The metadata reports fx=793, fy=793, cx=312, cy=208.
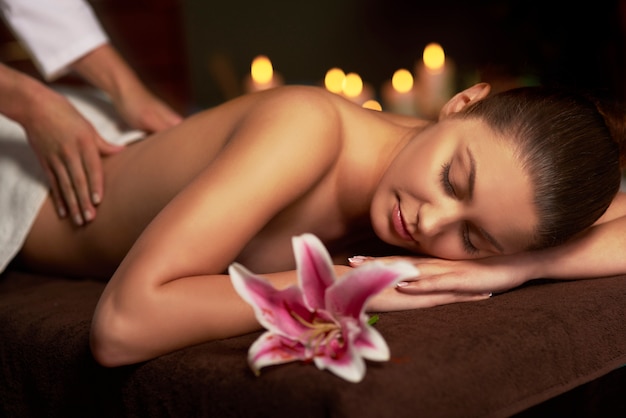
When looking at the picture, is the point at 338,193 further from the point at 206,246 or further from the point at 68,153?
the point at 68,153

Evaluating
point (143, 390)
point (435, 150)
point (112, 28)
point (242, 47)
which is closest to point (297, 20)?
point (242, 47)

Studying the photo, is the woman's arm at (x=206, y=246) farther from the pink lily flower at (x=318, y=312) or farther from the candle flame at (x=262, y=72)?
the candle flame at (x=262, y=72)

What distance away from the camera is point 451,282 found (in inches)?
46.6

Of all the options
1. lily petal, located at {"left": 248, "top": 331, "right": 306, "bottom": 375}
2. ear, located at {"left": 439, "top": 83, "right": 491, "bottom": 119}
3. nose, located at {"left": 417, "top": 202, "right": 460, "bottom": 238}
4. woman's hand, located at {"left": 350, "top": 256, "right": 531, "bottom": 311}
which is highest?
ear, located at {"left": 439, "top": 83, "right": 491, "bottom": 119}

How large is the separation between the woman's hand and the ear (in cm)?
26

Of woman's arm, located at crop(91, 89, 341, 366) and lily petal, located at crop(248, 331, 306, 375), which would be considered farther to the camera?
woman's arm, located at crop(91, 89, 341, 366)

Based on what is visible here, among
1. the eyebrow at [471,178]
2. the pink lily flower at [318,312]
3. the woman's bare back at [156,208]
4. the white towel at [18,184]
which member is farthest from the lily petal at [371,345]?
the white towel at [18,184]

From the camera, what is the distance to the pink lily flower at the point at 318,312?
2.79ft

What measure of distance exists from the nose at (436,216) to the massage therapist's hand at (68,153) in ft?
2.28

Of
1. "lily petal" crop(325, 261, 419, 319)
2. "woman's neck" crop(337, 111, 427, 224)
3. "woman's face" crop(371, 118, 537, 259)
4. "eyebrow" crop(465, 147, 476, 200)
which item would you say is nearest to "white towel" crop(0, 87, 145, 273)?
"woman's neck" crop(337, 111, 427, 224)

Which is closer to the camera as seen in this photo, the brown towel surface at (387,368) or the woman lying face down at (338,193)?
the brown towel surface at (387,368)

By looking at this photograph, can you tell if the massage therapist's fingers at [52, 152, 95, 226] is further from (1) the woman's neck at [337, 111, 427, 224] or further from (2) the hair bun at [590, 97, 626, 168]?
Answer: (2) the hair bun at [590, 97, 626, 168]

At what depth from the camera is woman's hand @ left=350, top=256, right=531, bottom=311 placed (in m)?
1.17

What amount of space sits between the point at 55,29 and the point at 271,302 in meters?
1.26
